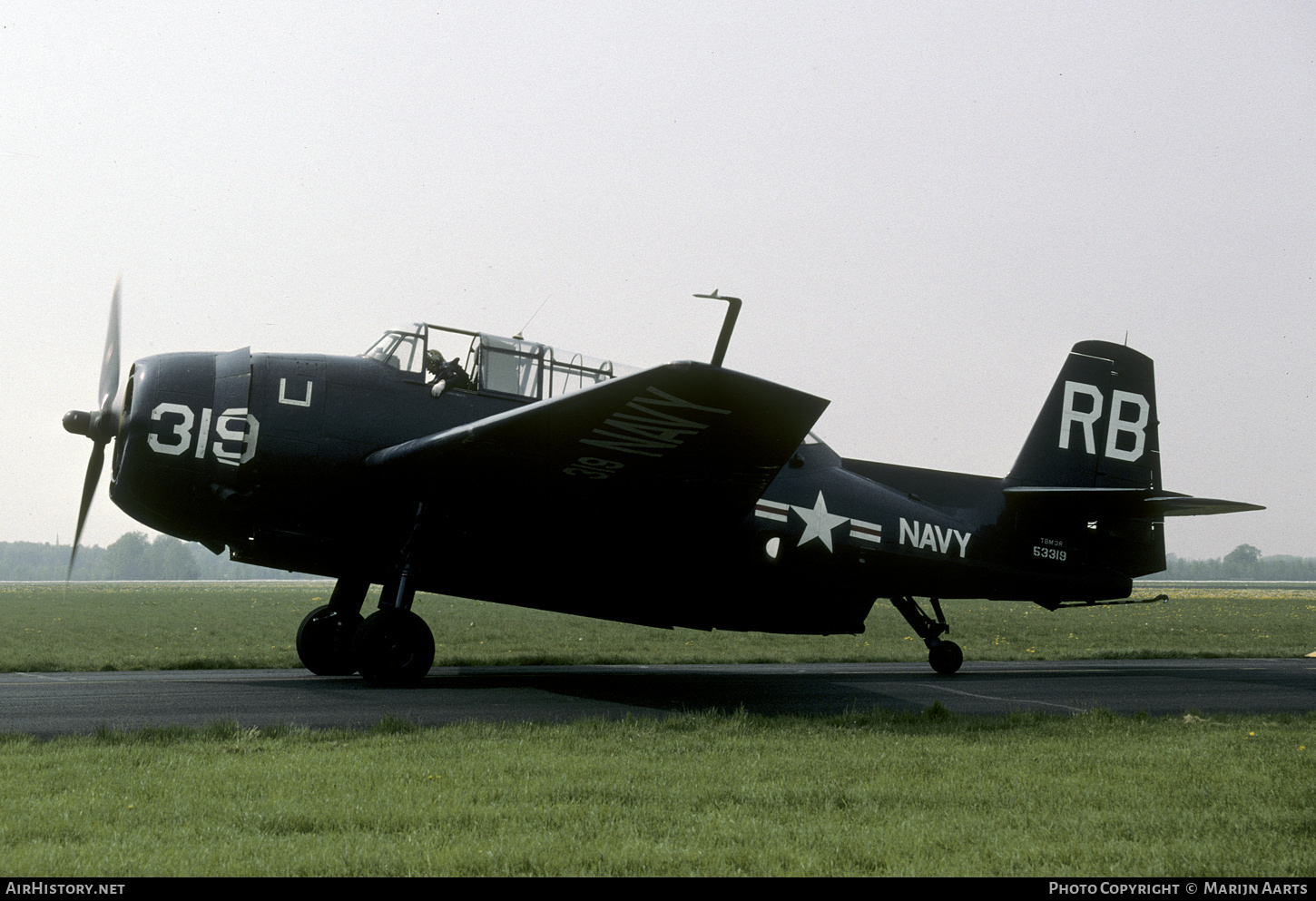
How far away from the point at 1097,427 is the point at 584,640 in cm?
1087

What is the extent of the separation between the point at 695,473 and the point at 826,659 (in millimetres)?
8201

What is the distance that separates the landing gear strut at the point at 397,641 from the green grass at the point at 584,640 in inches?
148

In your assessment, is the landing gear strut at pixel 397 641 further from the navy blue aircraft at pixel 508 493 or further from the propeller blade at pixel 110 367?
the propeller blade at pixel 110 367

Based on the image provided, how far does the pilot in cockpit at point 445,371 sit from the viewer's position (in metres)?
11.4

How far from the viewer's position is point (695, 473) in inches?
394

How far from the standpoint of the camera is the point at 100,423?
11.4m

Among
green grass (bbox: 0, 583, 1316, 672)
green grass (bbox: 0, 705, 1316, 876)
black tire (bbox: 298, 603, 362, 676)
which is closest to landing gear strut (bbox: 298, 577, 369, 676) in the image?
black tire (bbox: 298, 603, 362, 676)

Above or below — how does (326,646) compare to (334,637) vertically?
below

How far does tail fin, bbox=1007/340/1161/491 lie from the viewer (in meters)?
14.9

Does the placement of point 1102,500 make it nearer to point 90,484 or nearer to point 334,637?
point 334,637

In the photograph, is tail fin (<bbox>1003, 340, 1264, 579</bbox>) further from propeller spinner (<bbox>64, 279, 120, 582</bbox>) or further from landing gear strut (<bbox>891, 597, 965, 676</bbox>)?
propeller spinner (<bbox>64, 279, 120, 582</bbox>)

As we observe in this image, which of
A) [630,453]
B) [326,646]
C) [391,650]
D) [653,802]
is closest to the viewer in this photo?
[653,802]

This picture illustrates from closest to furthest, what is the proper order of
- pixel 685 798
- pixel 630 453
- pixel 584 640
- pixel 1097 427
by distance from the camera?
pixel 685 798 → pixel 630 453 → pixel 1097 427 → pixel 584 640

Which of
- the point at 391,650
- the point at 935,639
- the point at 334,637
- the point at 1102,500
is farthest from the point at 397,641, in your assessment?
the point at 1102,500
